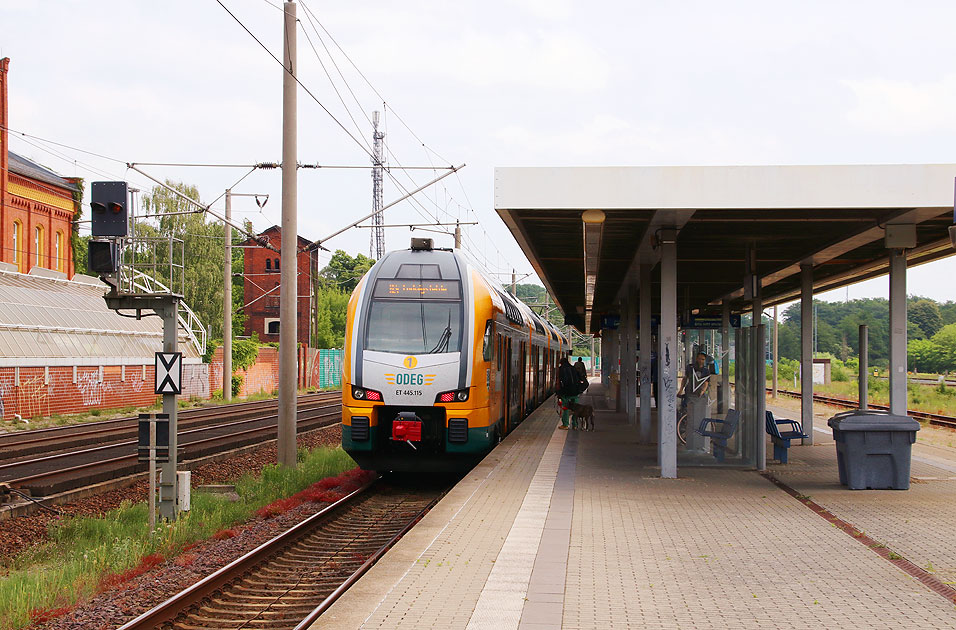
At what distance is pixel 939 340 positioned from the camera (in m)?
80.2

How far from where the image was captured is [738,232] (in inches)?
563

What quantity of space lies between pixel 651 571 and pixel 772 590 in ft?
3.21

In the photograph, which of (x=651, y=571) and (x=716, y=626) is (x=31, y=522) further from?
(x=716, y=626)

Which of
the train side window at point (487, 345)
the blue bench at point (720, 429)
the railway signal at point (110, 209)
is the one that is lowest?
the blue bench at point (720, 429)

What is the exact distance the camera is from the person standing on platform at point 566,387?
20828mm

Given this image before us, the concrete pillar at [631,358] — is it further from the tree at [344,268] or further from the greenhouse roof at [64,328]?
the tree at [344,268]

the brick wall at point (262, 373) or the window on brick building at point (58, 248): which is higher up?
the window on brick building at point (58, 248)

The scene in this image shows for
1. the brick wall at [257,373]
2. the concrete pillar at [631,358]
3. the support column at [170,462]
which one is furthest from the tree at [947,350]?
the support column at [170,462]

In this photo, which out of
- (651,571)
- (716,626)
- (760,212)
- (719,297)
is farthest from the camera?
(719,297)

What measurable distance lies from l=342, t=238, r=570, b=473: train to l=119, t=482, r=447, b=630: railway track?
1.07 metres

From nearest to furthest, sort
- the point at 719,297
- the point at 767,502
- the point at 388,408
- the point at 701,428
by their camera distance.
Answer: the point at 767,502 → the point at 388,408 → the point at 701,428 → the point at 719,297

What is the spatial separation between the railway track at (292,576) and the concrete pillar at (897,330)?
688 centimetres

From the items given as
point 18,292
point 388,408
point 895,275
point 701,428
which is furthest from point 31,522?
point 18,292

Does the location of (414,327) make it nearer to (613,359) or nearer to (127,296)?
(127,296)
